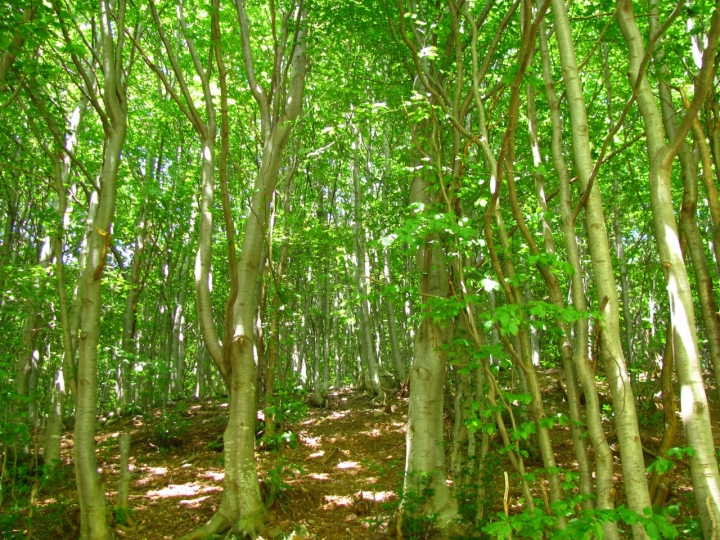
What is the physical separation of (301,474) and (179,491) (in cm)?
217

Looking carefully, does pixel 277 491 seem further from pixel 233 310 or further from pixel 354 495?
pixel 233 310

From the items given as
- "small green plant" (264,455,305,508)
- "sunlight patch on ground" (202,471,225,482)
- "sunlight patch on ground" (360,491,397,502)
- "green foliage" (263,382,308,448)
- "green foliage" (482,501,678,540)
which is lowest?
"sunlight patch on ground" (360,491,397,502)

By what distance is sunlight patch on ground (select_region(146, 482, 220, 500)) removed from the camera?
6.94 meters

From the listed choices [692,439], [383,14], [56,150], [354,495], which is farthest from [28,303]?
[692,439]

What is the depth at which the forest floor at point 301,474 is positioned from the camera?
217 inches

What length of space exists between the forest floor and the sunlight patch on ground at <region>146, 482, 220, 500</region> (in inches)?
0.6

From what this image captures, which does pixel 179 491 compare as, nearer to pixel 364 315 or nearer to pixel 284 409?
pixel 284 409

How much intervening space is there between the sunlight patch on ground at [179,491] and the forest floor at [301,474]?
0.02 meters

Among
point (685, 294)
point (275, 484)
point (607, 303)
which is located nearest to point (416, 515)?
point (275, 484)

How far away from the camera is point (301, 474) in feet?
20.6

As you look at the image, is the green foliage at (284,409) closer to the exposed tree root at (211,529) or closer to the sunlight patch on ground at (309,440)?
the exposed tree root at (211,529)

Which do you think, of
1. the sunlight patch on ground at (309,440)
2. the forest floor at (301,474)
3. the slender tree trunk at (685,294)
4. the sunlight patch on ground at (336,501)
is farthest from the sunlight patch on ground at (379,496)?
the slender tree trunk at (685,294)

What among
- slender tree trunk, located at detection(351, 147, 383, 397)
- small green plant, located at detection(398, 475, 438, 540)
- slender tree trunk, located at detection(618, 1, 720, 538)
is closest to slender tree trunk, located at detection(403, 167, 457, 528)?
small green plant, located at detection(398, 475, 438, 540)

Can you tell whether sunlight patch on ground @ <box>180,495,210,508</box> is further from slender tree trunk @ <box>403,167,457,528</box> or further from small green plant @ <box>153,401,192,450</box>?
small green plant @ <box>153,401,192,450</box>
